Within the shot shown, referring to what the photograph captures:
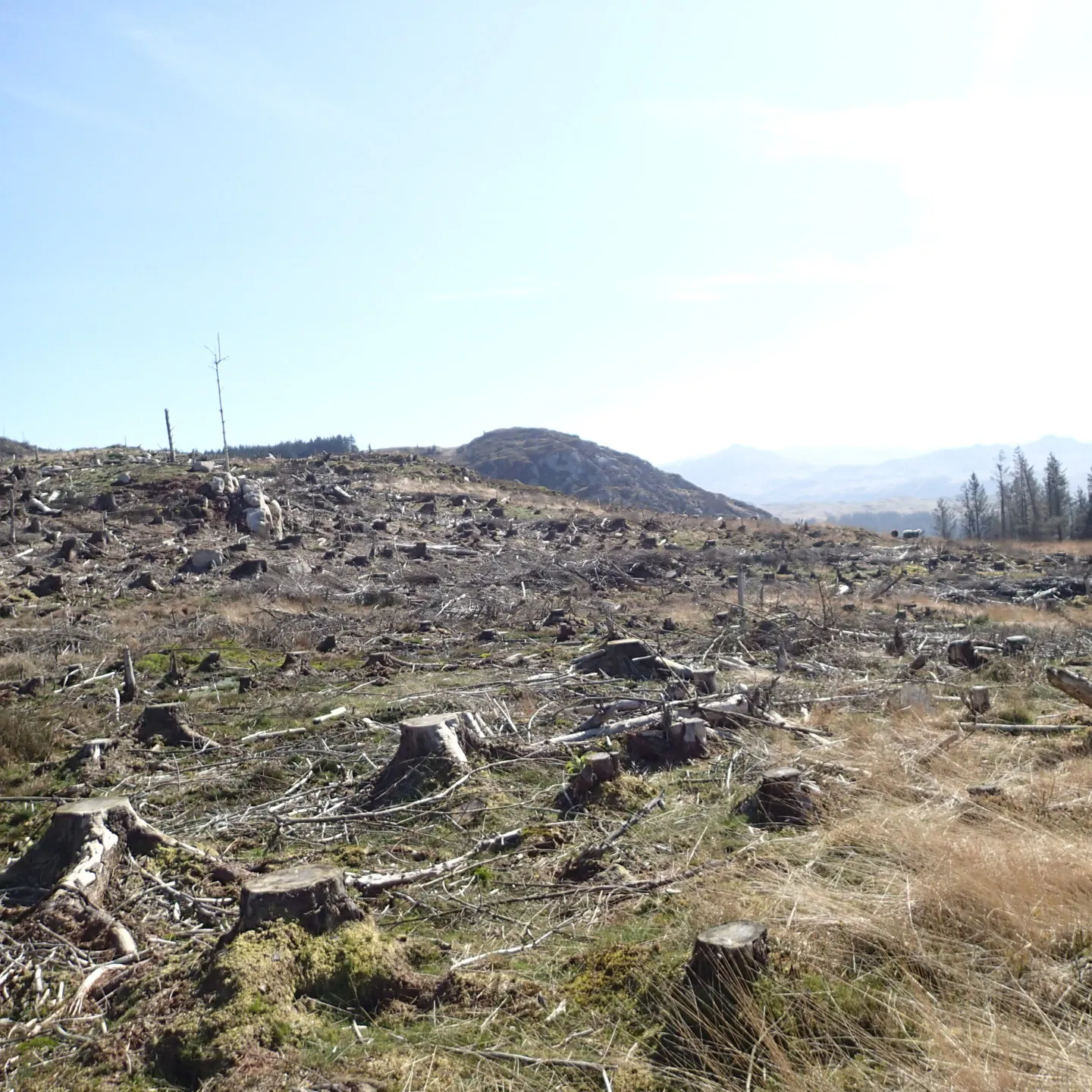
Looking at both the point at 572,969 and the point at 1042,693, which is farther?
the point at 1042,693

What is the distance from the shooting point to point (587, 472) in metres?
104

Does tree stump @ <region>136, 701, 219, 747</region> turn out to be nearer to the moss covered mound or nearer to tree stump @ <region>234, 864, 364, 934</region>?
tree stump @ <region>234, 864, 364, 934</region>

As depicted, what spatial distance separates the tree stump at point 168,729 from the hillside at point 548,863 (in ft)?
0.10

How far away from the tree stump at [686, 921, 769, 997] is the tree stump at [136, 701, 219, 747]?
19.0 feet

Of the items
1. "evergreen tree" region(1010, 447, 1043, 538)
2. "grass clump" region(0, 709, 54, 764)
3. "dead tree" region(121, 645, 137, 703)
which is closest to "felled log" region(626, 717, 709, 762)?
"grass clump" region(0, 709, 54, 764)

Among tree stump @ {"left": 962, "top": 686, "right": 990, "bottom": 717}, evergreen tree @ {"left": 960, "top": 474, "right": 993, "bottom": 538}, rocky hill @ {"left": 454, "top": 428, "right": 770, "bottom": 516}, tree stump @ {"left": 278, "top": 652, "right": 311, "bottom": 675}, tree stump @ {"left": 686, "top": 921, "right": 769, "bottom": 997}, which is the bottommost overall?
evergreen tree @ {"left": 960, "top": 474, "right": 993, "bottom": 538}

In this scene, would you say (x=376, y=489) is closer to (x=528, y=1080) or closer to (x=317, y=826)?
(x=317, y=826)

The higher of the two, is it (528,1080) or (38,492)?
(38,492)

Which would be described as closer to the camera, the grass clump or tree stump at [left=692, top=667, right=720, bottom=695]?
the grass clump

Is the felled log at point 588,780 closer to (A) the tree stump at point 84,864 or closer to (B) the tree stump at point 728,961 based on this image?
(A) the tree stump at point 84,864

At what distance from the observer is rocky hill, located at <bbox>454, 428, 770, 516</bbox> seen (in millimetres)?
95375

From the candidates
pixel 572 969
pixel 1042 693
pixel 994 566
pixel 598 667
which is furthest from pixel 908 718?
pixel 994 566

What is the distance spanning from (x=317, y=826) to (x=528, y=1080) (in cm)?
325

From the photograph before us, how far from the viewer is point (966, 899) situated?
352 cm
